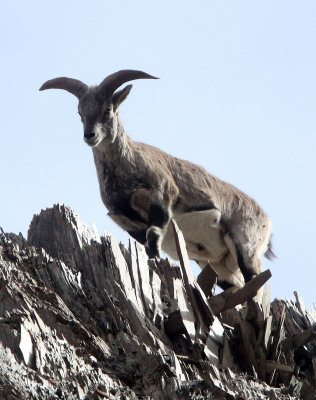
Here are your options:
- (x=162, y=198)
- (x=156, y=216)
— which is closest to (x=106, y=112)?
(x=162, y=198)

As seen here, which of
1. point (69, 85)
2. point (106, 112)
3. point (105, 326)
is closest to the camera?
point (105, 326)

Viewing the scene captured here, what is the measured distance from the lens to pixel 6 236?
5586mm

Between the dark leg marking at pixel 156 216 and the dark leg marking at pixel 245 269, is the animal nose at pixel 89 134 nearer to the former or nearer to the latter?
the dark leg marking at pixel 156 216

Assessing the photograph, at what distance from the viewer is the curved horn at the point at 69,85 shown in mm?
11016

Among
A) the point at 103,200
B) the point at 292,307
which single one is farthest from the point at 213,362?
the point at 103,200

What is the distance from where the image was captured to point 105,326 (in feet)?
15.5

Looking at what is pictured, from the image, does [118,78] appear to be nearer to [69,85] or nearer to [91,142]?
[69,85]

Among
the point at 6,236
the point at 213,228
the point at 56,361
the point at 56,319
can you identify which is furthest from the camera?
the point at 213,228

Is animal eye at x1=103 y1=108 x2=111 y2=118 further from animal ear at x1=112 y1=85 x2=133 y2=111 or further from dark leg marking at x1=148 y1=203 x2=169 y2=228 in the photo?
dark leg marking at x1=148 y1=203 x2=169 y2=228

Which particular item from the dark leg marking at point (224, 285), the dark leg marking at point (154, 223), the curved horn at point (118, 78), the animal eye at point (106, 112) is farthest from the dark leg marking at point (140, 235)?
the curved horn at point (118, 78)

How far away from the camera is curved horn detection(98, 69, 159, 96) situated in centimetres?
1094

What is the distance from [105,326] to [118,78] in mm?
6698

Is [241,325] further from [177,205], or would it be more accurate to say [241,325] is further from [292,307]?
[177,205]

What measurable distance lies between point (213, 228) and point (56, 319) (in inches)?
260
